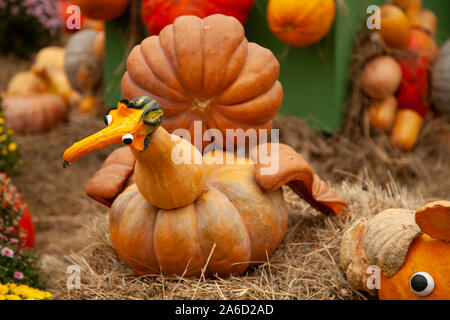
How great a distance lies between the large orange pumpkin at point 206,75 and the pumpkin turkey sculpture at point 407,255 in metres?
0.63

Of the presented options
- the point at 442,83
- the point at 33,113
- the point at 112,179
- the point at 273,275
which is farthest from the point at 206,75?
the point at 33,113

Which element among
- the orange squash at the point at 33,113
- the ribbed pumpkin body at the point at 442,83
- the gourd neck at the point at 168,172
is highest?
the gourd neck at the point at 168,172

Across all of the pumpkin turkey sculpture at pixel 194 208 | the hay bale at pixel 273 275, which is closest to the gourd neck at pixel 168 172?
the pumpkin turkey sculpture at pixel 194 208

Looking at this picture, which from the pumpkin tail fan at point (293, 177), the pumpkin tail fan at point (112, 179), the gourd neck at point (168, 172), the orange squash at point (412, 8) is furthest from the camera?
the orange squash at point (412, 8)

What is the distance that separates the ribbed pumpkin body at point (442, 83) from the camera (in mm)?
4105

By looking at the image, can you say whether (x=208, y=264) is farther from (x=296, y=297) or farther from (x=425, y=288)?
(x=425, y=288)

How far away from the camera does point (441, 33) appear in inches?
191

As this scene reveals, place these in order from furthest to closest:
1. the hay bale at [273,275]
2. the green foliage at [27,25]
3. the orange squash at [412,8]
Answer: the green foliage at [27,25] → the orange squash at [412,8] → the hay bale at [273,275]

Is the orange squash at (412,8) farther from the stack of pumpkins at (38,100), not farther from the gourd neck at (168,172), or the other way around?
the stack of pumpkins at (38,100)

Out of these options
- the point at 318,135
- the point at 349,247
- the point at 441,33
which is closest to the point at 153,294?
the point at 349,247

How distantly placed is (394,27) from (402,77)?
0.35 metres

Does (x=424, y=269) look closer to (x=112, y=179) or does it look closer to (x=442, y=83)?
(x=112, y=179)

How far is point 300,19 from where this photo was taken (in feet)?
11.2

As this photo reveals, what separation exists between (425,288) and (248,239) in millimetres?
629
